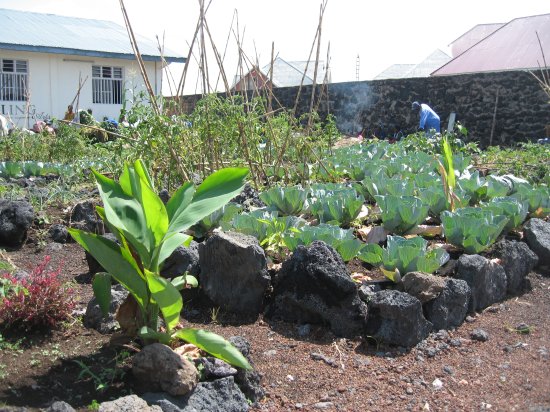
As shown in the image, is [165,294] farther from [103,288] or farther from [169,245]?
[103,288]

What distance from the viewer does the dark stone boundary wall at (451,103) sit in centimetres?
1327

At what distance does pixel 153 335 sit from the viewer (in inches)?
91.4

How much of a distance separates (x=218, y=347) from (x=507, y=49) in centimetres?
1722

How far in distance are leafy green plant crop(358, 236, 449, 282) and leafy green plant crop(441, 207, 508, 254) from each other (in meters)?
0.34

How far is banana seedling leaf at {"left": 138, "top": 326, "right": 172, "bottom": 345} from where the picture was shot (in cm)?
230

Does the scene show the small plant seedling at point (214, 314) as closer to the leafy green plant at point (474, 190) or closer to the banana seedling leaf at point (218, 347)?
the banana seedling leaf at point (218, 347)

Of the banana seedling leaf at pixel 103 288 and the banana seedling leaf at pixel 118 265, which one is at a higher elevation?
the banana seedling leaf at pixel 118 265

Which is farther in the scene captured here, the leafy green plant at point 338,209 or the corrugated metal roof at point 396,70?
the corrugated metal roof at point 396,70

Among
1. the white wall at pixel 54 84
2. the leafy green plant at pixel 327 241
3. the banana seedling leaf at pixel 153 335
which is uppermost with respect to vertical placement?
the white wall at pixel 54 84

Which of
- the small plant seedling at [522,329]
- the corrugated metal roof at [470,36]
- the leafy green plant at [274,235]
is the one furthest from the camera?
the corrugated metal roof at [470,36]

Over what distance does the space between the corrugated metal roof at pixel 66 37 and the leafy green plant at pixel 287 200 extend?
14.1m

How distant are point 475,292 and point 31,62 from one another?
16364 millimetres

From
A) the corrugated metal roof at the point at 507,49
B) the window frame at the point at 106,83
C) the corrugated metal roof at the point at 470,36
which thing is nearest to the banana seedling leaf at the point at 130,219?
→ the corrugated metal roof at the point at 507,49

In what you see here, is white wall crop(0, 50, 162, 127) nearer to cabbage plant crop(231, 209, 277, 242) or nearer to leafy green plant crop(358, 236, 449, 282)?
cabbage plant crop(231, 209, 277, 242)
